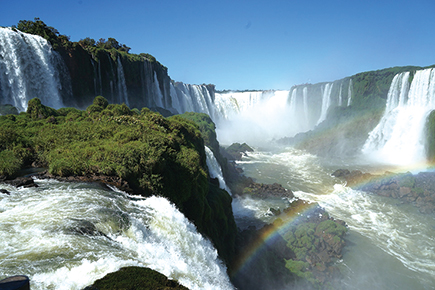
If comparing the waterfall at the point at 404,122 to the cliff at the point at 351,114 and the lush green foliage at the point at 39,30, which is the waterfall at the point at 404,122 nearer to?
the cliff at the point at 351,114

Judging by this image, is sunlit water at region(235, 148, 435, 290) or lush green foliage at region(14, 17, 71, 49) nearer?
sunlit water at region(235, 148, 435, 290)

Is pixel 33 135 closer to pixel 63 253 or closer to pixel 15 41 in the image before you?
pixel 63 253

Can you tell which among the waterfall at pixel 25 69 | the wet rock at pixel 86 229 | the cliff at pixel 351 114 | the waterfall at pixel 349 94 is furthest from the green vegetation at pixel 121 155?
the waterfall at pixel 349 94

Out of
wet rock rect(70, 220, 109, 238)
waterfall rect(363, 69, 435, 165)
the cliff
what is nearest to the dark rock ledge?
waterfall rect(363, 69, 435, 165)

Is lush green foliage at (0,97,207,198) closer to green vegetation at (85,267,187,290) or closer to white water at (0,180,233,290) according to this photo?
white water at (0,180,233,290)

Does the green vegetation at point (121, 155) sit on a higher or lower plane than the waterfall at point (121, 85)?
lower

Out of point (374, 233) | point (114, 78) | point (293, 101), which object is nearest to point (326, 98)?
point (293, 101)
